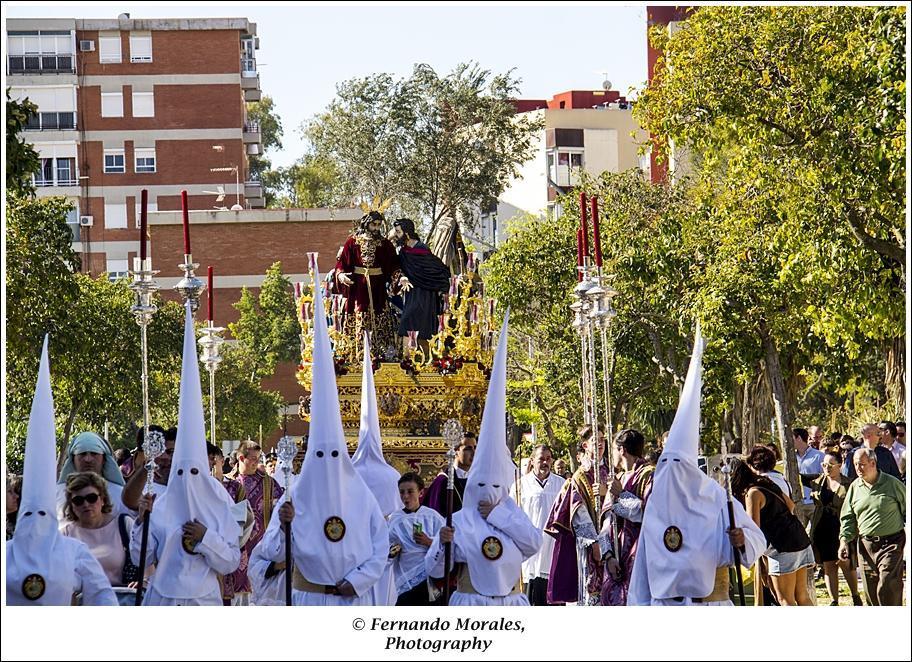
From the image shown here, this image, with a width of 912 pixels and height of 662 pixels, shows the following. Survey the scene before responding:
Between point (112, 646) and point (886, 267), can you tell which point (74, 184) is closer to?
point (886, 267)

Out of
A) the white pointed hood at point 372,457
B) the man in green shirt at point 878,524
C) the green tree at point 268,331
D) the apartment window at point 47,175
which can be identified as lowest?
the man in green shirt at point 878,524

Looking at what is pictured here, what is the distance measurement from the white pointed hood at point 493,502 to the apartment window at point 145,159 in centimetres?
2369

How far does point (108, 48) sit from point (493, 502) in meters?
29.6

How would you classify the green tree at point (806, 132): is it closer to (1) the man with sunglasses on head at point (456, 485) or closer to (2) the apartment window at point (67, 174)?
(1) the man with sunglasses on head at point (456, 485)

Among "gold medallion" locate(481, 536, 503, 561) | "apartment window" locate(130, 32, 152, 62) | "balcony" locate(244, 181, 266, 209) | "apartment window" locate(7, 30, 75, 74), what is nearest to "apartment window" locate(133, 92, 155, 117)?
"apartment window" locate(7, 30, 75, 74)

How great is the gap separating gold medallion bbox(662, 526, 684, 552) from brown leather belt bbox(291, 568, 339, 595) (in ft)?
6.46

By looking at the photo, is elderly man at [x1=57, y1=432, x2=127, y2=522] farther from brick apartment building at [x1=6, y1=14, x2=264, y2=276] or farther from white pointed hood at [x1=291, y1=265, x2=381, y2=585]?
brick apartment building at [x1=6, y1=14, x2=264, y2=276]

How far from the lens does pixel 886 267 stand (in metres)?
17.2

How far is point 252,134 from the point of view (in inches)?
1560

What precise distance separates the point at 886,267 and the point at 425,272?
16.7 ft

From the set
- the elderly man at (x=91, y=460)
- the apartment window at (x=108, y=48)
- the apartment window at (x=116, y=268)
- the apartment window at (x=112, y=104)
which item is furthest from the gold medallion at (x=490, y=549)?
the apartment window at (x=116, y=268)

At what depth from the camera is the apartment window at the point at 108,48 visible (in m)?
35.7

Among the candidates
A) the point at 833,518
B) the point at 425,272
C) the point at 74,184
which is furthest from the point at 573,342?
the point at 833,518

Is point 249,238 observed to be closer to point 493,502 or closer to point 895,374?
point 895,374
